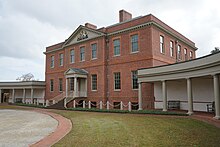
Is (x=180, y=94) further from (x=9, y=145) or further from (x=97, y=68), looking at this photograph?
(x=9, y=145)

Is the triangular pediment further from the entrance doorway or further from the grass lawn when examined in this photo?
the entrance doorway

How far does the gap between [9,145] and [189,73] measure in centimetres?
1243

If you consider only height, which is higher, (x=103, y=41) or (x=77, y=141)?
(x=103, y=41)

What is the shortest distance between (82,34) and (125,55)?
8.45 metres

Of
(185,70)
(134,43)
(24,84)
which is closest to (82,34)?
(134,43)

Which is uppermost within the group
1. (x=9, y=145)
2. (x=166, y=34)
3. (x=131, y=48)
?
(x=166, y=34)

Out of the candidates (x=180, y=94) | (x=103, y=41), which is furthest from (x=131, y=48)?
(x=180, y=94)

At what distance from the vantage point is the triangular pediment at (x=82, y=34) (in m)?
26.2

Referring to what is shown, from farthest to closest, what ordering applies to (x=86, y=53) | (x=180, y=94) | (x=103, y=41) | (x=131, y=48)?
(x=86, y=53)
(x=103, y=41)
(x=131, y=48)
(x=180, y=94)

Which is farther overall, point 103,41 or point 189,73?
point 103,41

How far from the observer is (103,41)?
2506 centimetres

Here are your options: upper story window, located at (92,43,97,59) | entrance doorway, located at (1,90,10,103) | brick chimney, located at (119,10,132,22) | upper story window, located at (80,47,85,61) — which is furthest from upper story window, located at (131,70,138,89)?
entrance doorway, located at (1,90,10,103)

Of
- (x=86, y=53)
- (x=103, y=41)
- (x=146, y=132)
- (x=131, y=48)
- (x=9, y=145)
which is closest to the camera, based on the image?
(x=9, y=145)

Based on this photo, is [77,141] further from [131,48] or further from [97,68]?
[97,68]
